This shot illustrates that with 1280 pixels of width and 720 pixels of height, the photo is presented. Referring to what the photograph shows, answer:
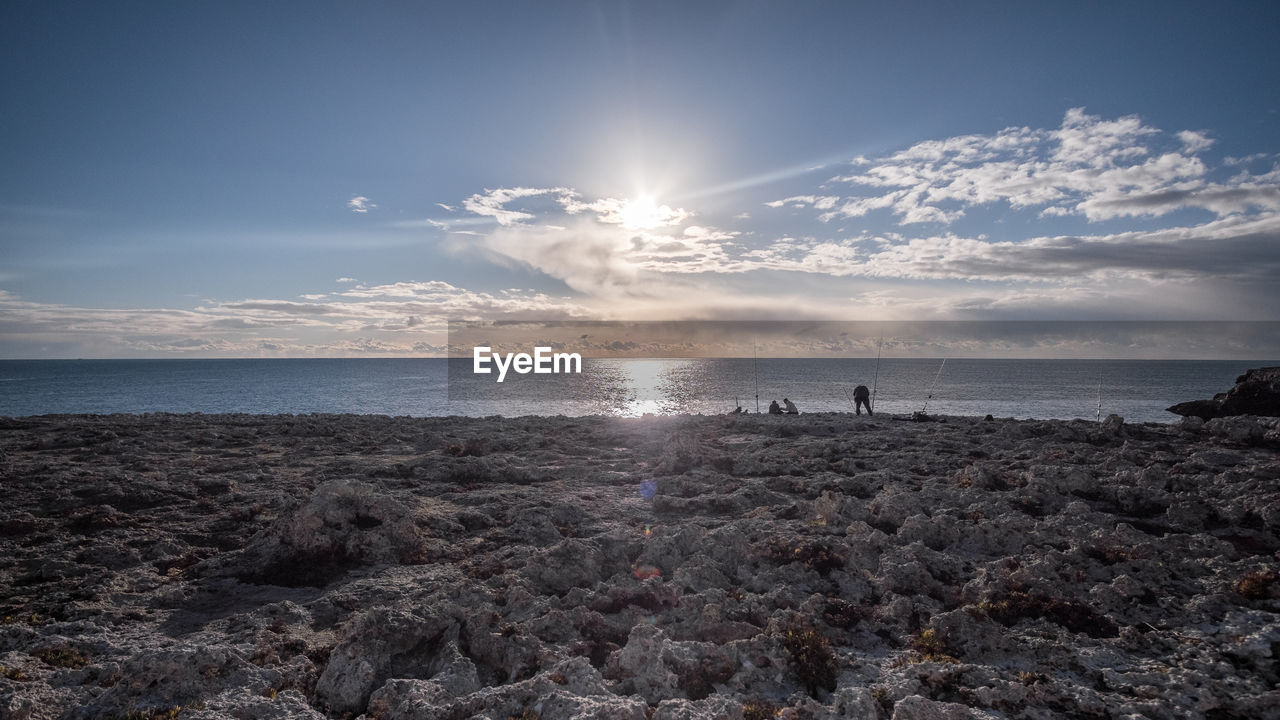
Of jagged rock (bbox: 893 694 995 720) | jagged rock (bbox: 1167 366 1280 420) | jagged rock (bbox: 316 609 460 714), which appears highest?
jagged rock (bbox: 1167 366 1280 420)

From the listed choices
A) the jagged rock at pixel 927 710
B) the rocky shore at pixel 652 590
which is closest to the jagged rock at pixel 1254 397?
the rocky shore at pixel 652 590

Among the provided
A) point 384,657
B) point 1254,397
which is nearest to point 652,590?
point 384,657

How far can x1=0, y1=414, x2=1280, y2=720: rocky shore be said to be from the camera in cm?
654

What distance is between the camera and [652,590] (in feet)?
30.0

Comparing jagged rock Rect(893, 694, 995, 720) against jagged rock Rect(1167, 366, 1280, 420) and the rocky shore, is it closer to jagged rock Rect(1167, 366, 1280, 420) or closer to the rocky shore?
the rocky shore

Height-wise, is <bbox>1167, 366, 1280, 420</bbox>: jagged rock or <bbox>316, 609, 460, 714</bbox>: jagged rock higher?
<bbox>1167, 366, 1280, 420</bbox>: jagged rock

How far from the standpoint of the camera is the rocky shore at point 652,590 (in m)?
6.54

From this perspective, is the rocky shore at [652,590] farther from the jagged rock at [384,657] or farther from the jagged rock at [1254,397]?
the jagged rock at [1254,397]

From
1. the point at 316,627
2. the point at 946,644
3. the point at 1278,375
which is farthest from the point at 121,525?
the point at 1278,375

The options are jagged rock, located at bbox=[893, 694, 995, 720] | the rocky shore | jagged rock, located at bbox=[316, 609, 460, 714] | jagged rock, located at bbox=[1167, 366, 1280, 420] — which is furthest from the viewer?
jagged rock, located at bbox=[1167, 366, 1280, 420]

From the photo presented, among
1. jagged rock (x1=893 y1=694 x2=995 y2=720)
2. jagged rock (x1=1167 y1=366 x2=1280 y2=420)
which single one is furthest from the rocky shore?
jagged rock (x1=1167 y1=366 x2=1280 y2=420)

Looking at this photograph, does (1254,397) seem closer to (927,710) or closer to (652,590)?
(927,710)

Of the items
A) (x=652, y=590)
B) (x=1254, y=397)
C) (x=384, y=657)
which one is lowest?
(x=384, y=657)

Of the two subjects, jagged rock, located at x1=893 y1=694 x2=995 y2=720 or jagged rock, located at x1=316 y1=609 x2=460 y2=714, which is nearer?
jagged rock, located at x1=893 y1=694 x2=995 y2=720
